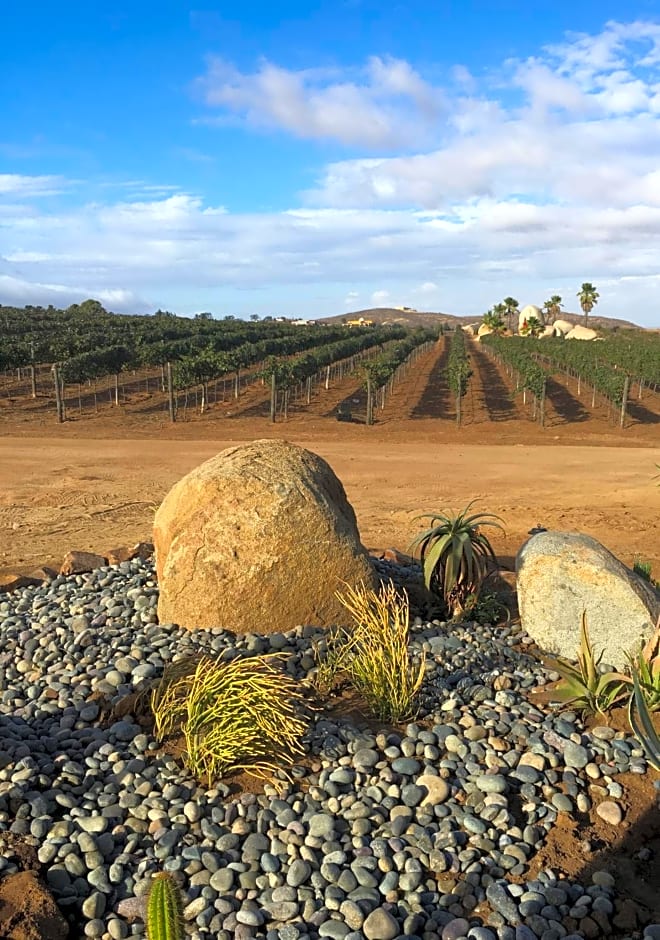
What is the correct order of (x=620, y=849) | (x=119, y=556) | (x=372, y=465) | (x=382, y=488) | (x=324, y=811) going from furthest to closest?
(x=372, y=465) → (x=382, y=488) → (x=119, y=556) → (x=324, y=811) → (x=620, y=849)

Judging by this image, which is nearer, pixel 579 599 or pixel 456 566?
pixel 579 599

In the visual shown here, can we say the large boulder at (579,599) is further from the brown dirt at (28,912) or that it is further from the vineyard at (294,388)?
the vineyard at (294,388)

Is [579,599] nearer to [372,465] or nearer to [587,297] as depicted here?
[372,465]

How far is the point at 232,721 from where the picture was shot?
4.82 meters

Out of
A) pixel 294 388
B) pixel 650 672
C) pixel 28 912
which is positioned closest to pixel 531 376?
pixel 294 388

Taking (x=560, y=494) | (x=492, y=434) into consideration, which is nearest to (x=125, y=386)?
(x=492, y=434)

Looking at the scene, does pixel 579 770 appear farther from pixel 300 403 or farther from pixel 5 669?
pixel 300 403

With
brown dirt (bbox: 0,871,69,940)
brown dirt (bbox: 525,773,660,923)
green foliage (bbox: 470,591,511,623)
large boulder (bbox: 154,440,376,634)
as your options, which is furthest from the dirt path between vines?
brown dirt (bbox: 0,871,69,940)

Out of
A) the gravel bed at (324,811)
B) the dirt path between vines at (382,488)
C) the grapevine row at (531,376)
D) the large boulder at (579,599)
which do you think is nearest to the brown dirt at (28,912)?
the gravel bed at (324,811)

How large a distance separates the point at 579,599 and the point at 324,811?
3075 mm

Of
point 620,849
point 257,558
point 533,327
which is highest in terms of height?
point 533,327

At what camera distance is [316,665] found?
588 centimetres

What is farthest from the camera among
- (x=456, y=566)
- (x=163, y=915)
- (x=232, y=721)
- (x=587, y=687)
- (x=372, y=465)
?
(x=372, y=465)

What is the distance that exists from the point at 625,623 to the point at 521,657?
905mm
